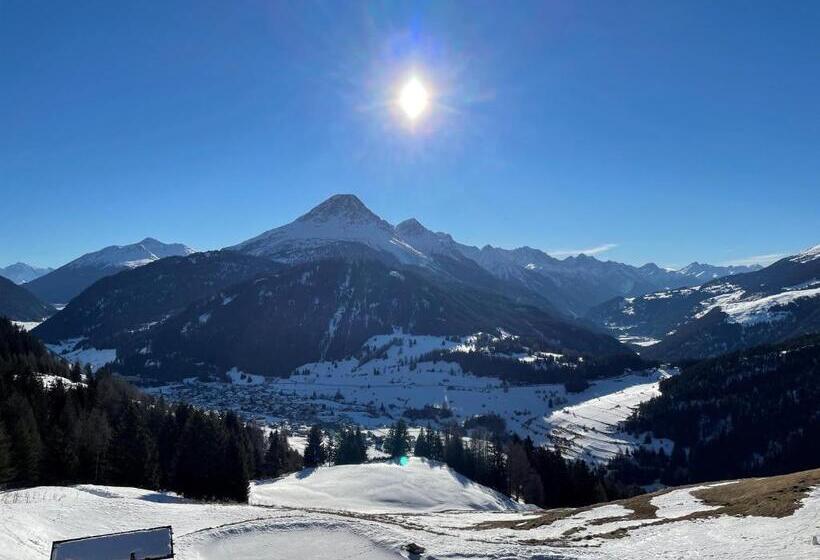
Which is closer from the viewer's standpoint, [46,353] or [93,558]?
[93,558]

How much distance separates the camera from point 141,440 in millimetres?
71250

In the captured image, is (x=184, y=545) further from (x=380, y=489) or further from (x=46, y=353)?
(x=46, y=353)

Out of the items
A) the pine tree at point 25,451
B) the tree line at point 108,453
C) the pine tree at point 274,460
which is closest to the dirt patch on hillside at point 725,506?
the tree line at point 108,453

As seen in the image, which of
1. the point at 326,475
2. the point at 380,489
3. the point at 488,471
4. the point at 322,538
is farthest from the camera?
→ the point at 488,471

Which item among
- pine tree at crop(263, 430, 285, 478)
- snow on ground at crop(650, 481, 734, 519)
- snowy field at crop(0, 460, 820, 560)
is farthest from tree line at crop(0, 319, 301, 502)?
snow on ground at crop(650, 481, 734, 519)

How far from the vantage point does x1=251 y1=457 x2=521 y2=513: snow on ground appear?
85.2 metres

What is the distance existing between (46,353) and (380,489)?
456 feet

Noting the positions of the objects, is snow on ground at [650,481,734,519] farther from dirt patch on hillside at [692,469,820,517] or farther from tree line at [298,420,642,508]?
tree line at [298,420,642,508]

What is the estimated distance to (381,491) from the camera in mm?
95312

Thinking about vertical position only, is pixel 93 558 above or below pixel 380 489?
above

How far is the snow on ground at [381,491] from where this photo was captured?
85.2m

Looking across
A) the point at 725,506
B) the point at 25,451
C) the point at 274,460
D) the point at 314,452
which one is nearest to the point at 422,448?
the point at 314,452

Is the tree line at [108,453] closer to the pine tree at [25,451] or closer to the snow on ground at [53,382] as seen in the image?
the pine tree at [25,451]

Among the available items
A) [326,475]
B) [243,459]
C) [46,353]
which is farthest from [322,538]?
[46,353]
